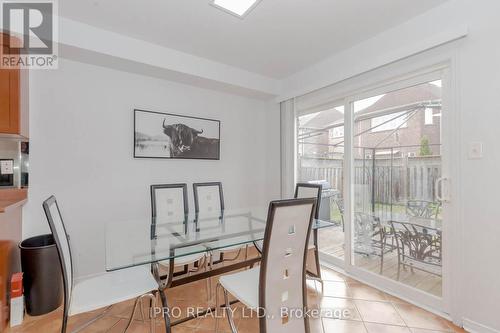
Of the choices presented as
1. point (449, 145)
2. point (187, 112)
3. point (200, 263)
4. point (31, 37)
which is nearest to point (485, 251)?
point (449, 145)

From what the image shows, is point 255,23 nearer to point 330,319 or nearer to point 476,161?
point 476,161

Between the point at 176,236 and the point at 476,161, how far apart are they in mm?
2373

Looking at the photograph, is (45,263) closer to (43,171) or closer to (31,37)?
(43,171)

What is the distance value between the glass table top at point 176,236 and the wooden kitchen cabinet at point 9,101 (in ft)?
3.63

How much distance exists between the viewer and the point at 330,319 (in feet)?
6.49

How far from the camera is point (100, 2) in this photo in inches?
79.7

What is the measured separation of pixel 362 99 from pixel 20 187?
3524mm

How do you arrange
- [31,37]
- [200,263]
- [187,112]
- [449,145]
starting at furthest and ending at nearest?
[187,112] < [200,263] < [31,37] < [449,145]

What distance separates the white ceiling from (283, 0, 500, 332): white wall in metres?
0.35

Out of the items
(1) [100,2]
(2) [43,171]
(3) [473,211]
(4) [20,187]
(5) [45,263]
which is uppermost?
(1) [100,2]

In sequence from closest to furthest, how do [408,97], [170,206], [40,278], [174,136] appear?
[40,278]
[408,97]
[170,206]
[174,136]

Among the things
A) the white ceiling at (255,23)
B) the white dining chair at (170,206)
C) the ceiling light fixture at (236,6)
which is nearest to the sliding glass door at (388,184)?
the white ceiling at (255,23)

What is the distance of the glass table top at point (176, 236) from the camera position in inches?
63.1

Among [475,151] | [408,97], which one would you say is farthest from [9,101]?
[475,151]
